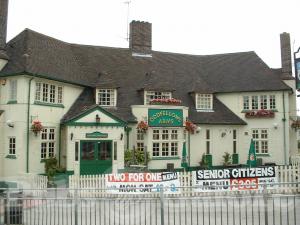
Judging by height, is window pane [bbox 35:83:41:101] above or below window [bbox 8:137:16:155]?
above

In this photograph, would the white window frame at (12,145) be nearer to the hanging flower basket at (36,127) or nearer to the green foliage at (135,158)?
the hanging flower basket at (36,127)

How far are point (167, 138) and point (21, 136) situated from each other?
397 inches

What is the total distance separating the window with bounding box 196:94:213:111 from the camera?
27438 mm

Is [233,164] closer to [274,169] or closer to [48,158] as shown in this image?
[274,169]

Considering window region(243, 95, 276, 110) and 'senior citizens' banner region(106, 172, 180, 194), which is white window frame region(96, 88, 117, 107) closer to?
'senior citizens' banner region(106, 172, 180, 194)

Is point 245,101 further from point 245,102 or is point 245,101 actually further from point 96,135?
point 96,135

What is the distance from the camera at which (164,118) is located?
2436 centimetres

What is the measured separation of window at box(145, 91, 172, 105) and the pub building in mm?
77

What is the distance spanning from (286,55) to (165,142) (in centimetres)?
1314

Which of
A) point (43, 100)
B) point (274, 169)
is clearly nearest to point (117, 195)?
point (274, 169)

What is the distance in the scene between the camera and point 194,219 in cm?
1148

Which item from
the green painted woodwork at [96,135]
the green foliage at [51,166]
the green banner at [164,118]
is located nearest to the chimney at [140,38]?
the green banner at [164,118]

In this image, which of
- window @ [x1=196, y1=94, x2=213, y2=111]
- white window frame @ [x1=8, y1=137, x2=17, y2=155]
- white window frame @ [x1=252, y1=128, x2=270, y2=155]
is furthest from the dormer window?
white window frame @ [x1=8, y1=137, x2=17, y2=155]

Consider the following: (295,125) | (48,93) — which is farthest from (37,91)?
(295,125)
